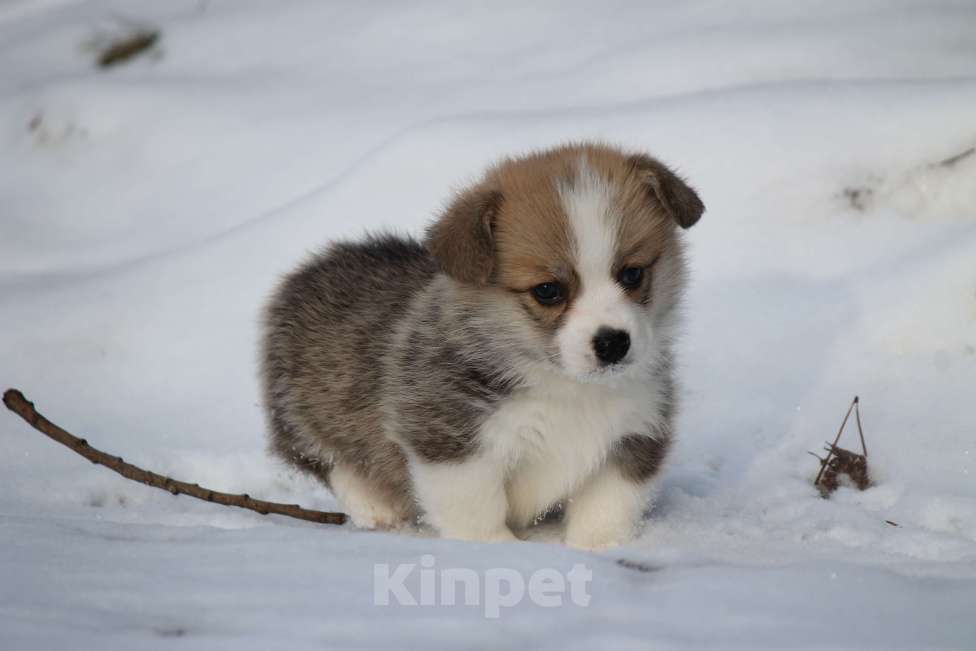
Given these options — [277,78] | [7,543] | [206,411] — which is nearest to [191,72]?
[277,78]

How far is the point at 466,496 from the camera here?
3084 mm

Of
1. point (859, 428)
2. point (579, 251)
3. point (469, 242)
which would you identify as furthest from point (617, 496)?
point (859, 428)

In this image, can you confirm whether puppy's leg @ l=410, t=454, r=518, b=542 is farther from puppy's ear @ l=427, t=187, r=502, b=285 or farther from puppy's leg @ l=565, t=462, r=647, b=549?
puppy's ear @ l=427, t=187, r=502, b=285

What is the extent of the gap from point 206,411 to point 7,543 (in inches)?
83.4

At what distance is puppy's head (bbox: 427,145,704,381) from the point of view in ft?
9.59

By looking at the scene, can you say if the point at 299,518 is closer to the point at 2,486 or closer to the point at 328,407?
the point at 328,407

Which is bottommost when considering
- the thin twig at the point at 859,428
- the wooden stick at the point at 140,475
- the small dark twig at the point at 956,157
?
the wooden stick at the point at 140,475

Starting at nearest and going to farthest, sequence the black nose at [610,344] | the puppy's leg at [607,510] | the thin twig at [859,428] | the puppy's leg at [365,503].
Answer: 1. the black nose at [610,344]
2. the puppy's leg at [607,510]
3. the puppy's leg at [365,503]
4. the thin twig at [859,428]

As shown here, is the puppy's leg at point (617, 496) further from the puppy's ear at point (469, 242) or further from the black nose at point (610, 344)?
the puppy's ear at point (469, 242)

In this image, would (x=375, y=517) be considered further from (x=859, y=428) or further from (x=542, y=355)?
(x=859, y=428)

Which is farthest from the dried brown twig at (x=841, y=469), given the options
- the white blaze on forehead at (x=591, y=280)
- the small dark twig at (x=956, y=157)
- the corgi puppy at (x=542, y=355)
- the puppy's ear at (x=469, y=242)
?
the small dark twig at (x=956, y=157)

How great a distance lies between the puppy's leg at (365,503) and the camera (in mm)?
3580

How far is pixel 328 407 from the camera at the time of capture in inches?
145

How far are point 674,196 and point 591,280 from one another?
397 millimetres
